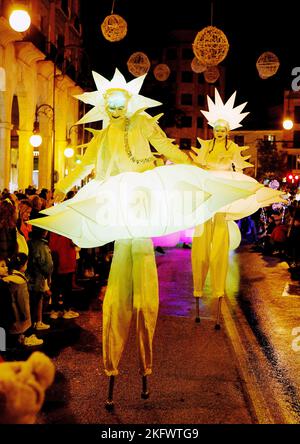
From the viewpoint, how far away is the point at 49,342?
7.11 metres

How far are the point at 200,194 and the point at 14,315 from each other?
2.80 m

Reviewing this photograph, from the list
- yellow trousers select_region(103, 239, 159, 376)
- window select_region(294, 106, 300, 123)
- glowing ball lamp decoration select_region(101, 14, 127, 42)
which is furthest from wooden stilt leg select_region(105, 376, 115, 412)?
window select_region(294, 106, 300, 123)

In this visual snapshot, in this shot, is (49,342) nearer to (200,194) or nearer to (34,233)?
(34,233)

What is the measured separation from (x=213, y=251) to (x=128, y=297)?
3381 millimetres

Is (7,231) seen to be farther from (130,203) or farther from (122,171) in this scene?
(130,203)

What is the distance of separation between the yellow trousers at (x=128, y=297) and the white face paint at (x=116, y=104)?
3.97 ft

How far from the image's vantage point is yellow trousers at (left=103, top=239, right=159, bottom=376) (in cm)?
517

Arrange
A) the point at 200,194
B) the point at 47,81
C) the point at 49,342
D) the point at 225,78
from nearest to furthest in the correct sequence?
the point at 200,194 → the point at 49,342 → the point at 47,81 → the point at 225,78

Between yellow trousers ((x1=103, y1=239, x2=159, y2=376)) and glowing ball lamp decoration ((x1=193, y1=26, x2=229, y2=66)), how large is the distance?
7.95 meters

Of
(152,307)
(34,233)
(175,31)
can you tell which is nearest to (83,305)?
(34,233)

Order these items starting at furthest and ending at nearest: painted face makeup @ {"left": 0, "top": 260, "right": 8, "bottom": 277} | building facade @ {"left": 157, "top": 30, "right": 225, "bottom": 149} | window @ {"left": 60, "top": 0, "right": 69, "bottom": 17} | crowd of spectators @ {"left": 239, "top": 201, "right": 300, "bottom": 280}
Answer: building facade @ {"left": 157, "top": 30, "right": 225, "bottom": 149} < window @ {"left": 60, "top": 0, "right": 69, "bottom": 17} < crowd of spectators @ {"left": 239, "top": 201, "right": 300, "bottom": 280} < painted face makeup @ {"left": 0, "top": 260, "right": 8, "bottom": 277}

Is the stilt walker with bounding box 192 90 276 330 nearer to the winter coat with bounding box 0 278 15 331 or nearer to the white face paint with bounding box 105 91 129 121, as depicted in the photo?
the winter coat with bounding box 0 278 15 331

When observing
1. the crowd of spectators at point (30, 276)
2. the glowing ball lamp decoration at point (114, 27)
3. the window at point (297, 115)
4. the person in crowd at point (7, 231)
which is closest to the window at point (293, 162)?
the window at point (297, 115)

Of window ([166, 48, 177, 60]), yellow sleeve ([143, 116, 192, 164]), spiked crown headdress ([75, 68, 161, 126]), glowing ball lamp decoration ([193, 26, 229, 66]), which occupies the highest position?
window ([166, 48, 177, 60])
